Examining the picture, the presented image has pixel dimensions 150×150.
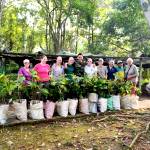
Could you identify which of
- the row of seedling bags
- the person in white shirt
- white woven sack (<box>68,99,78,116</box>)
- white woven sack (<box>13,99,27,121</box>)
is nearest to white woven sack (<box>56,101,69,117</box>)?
the row of seedling bags

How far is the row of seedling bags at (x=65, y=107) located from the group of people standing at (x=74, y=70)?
1.96ft

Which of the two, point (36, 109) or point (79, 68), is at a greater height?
point (79, 68)

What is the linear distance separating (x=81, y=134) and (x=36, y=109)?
133 cm

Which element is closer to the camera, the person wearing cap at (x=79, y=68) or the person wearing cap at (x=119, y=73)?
the person wearing cap at (x=79, y=68)

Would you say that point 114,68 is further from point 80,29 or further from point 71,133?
point 80,29

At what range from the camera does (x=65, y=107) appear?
8.20 metres

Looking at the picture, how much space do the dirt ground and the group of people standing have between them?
1.20 m

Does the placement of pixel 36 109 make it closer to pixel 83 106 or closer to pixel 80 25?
pixel 83 106

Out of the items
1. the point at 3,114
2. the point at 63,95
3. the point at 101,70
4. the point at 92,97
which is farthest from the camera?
the point at 101,70

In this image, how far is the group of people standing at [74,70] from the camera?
8.32 m

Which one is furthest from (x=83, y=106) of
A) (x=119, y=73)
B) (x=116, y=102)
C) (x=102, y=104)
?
(x=119, y=73)

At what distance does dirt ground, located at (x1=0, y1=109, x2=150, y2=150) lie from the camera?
19.9 feet

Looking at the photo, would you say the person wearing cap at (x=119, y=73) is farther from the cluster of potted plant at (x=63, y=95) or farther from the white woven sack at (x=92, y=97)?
the white woven sack at (x=92, y=97)

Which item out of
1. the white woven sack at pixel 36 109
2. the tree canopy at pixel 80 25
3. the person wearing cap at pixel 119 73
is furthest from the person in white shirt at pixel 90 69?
the tree canopy at pixel 80 25
